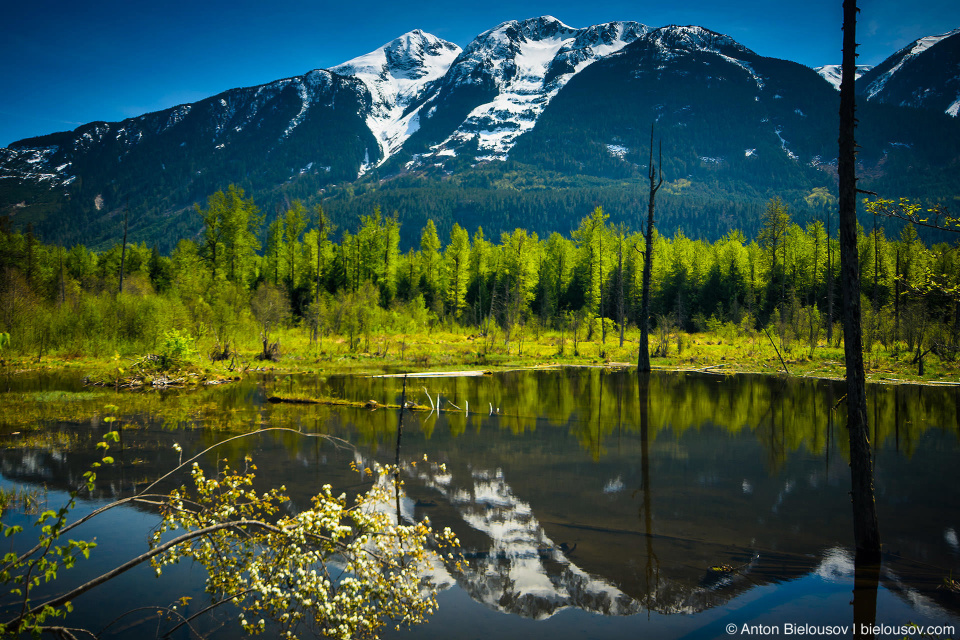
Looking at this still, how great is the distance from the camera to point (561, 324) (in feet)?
179

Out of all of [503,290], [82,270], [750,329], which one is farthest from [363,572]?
[82,270]

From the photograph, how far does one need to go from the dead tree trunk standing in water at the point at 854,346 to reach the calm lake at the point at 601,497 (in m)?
0.46

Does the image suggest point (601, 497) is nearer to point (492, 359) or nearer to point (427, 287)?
point (492, 359)

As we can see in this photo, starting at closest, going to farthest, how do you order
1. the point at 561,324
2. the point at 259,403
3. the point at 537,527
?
the point at 537,527 < the point at 259,403 < the point at 561,324

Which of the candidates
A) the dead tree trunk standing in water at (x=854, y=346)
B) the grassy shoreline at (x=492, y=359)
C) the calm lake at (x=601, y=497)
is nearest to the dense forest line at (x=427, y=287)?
the grassy shoreline at (x=492, y=359)

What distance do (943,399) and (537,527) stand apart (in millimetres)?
20729

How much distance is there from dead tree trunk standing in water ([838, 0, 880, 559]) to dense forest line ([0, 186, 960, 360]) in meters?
31.1

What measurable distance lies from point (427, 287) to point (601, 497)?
62.1 m

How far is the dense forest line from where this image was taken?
112 feet

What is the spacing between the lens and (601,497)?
30.8 feet

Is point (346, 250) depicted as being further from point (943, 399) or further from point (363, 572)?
point (363, 572)

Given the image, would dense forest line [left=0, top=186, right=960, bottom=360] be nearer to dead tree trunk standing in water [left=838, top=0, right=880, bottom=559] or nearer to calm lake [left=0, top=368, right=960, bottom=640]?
calm lake [left=0, top=368, right=960, bottom=640]

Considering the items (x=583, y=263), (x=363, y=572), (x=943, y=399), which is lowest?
(x=943, y=399)

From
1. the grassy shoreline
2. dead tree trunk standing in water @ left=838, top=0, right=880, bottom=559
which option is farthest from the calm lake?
the grassy shoreline
